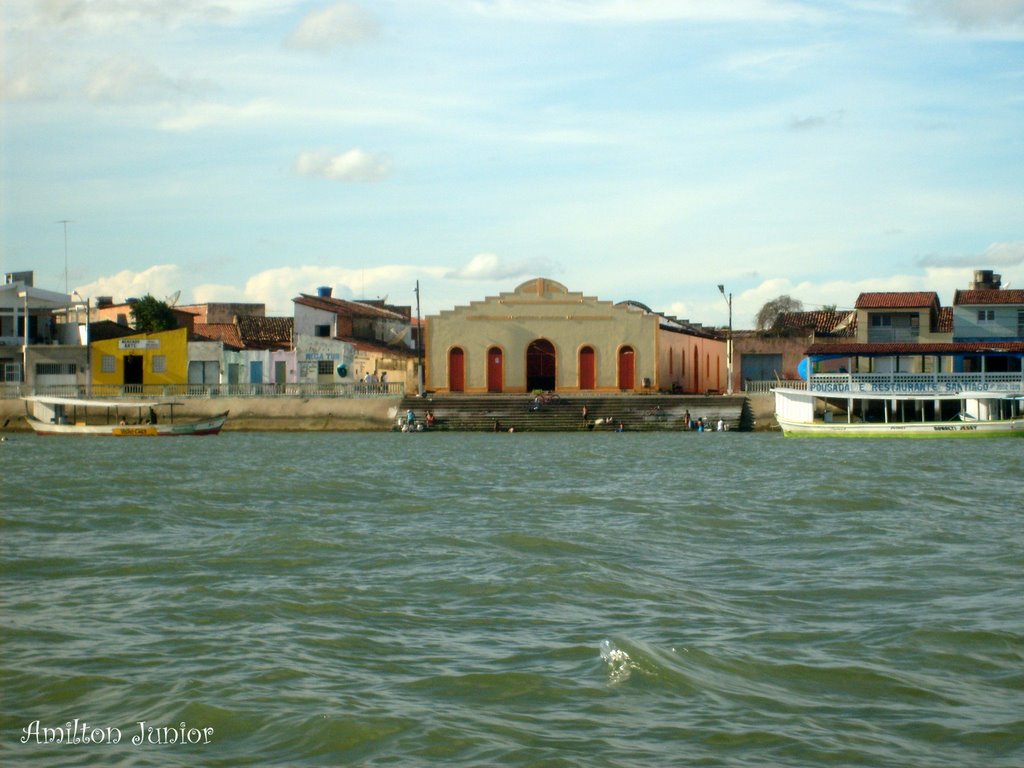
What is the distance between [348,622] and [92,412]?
4323cm

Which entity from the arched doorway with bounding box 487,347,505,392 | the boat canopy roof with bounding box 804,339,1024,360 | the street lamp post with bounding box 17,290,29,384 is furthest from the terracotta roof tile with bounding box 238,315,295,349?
the boat canopy roof with bounding box 804,339,1024,360

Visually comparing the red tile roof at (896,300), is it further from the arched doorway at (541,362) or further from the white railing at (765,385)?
the arched doorway at (541,362)

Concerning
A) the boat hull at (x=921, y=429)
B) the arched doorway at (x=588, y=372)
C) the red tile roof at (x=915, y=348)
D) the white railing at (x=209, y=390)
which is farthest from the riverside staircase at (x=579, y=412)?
the boat hull at (x=921, y=429)

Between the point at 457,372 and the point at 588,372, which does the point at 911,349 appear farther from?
the point at 457,372

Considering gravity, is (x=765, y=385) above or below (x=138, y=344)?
below

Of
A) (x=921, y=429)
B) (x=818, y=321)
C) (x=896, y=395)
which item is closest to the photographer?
(x=921, y=429)

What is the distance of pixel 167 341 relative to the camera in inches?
2157

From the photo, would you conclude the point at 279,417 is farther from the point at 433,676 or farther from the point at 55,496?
the point at 433,676

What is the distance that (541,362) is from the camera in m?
53.8

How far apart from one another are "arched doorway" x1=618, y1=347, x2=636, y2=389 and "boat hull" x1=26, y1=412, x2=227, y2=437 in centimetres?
1653

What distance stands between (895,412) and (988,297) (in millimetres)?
11800

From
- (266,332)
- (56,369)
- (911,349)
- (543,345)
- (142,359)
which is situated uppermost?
(266,332)

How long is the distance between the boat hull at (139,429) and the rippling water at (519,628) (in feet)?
83.2

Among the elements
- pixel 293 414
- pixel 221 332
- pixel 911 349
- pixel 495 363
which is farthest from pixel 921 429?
pixel 221 332
